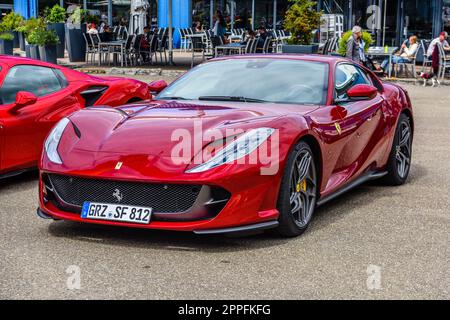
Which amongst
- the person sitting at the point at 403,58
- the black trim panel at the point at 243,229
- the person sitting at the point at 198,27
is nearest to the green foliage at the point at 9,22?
the person sitting at the point at 198,27

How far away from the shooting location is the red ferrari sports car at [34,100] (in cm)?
712

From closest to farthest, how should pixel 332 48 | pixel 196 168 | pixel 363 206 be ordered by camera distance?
pixel 196 168, pixel 363 206, pixel 332 48

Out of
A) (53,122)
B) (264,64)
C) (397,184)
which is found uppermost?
(264,64)

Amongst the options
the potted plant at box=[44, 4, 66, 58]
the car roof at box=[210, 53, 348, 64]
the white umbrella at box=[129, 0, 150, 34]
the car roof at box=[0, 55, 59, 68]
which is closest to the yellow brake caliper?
the car roof at box=[210, 53, 348, 64]

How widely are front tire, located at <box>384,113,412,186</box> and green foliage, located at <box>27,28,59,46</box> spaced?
16450mm

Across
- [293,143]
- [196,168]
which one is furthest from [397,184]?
[196,168]

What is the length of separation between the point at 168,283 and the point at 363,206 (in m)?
2.59

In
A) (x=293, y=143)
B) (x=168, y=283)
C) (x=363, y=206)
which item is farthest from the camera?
(x=363, y=206)

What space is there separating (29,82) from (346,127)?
3350 millimetres

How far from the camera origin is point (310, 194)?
5621 millimetres

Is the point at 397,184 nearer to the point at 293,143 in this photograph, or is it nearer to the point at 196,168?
the point at 293,143

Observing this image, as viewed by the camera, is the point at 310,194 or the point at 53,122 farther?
the point at 53,122

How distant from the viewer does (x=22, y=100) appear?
7133 mm

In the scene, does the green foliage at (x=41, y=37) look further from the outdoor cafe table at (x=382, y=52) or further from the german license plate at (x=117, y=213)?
the german license plate at (x=117, y=213)
